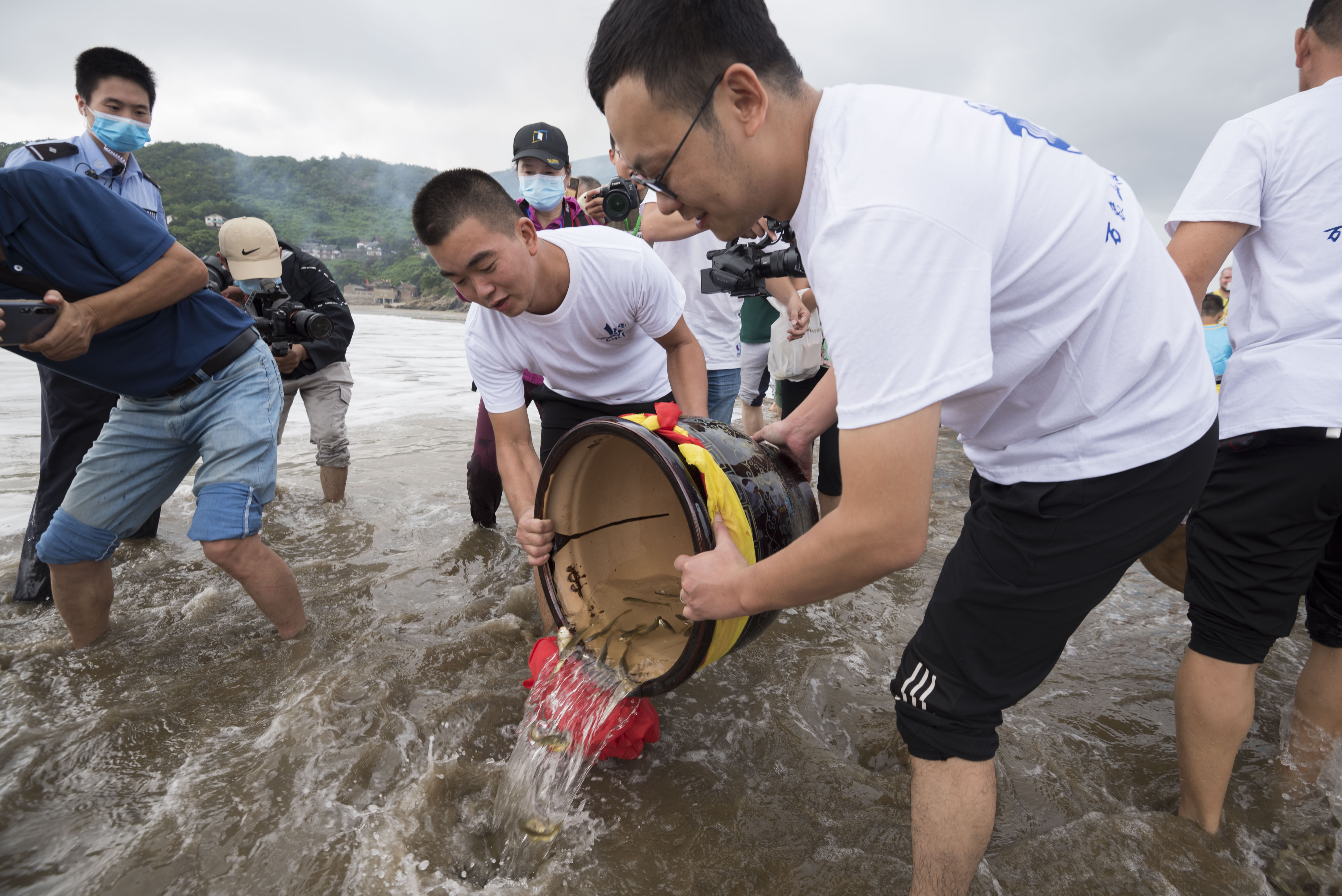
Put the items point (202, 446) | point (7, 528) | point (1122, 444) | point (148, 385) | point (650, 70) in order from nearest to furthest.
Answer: point (650, 70), point (1122, 444), point (148, 385), point (202, 446), point (7, 528)

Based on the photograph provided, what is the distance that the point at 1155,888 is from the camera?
1.58m

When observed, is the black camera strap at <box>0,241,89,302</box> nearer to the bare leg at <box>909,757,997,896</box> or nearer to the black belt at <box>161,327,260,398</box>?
the black belt at <box>161,327,260,398</box>

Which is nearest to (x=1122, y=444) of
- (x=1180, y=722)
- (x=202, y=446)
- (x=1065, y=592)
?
(x=1065, y=592)

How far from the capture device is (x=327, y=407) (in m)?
4.30

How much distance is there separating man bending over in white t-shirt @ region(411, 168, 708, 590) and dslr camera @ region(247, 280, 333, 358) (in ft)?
4.86

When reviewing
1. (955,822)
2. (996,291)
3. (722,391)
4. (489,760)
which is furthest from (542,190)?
(955,822)

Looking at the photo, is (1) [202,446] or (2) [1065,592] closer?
(2) [1065,592]

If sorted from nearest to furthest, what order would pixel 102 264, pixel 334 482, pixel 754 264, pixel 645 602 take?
pixel 645 602, pixel 102 264, pixel 754 264, pixel 334 482

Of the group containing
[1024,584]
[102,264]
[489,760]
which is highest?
[102,264]

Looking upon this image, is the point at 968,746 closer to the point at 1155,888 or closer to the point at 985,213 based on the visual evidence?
the point at 1155,888

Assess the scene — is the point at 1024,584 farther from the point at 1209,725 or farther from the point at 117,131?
the point at 117,131

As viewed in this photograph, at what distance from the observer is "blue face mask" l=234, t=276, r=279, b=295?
407cm

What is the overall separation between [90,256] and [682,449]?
78.3 inches

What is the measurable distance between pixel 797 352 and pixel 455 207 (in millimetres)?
1825
